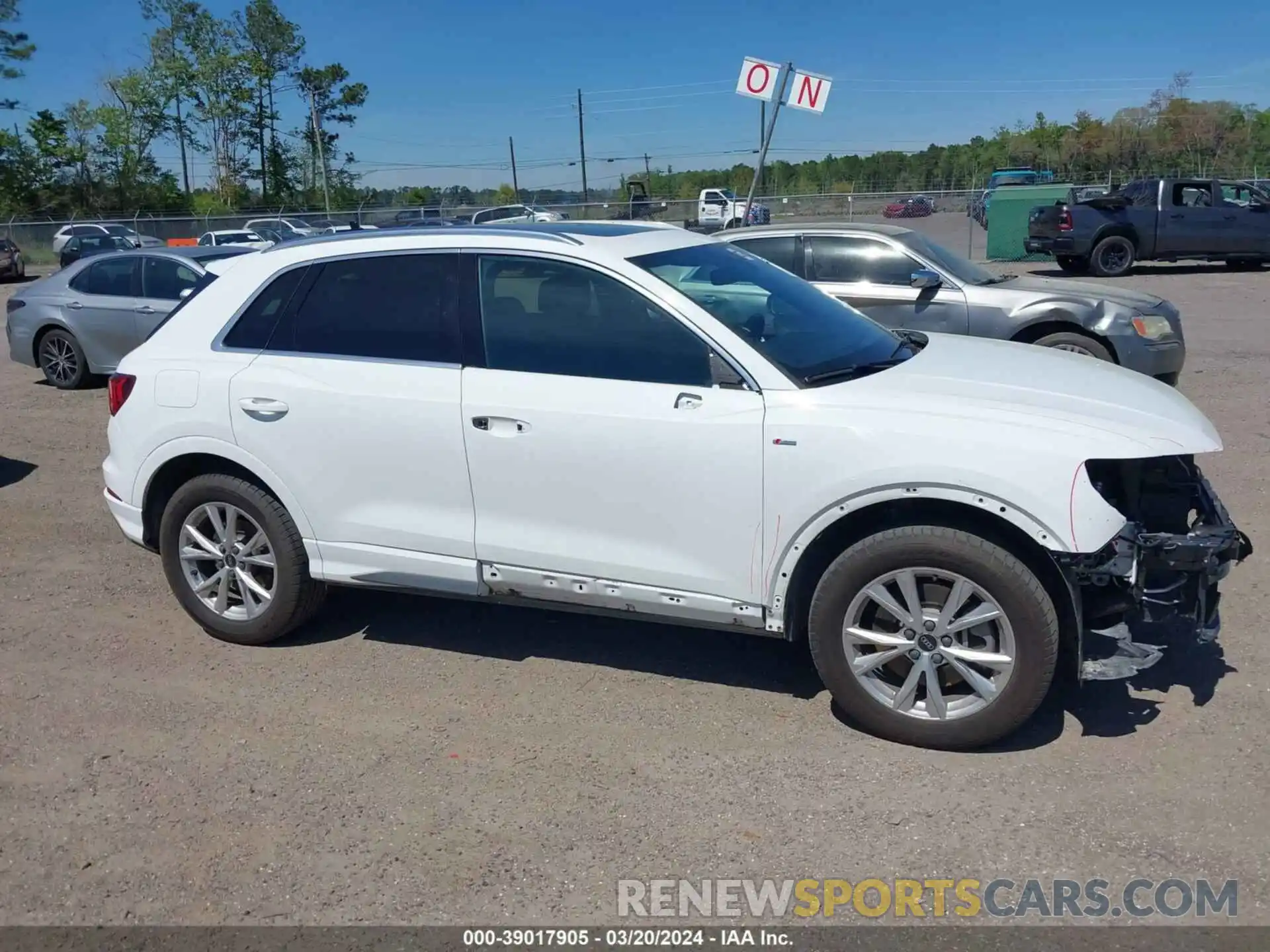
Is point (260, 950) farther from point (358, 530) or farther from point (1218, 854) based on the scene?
point (1218, 854)

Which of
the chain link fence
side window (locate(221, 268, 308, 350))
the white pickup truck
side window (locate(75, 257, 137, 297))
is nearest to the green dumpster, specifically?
the chain link fence

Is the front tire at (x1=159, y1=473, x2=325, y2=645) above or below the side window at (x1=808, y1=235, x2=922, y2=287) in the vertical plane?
below

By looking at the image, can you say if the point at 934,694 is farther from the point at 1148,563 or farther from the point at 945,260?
the point at 945,260

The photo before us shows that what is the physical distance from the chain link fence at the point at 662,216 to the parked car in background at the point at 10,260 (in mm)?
4681

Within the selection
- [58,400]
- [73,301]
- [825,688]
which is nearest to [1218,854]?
[825,688]

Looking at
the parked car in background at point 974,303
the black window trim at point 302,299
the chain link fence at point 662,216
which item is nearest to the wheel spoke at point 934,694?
the black window trim at point 302,299

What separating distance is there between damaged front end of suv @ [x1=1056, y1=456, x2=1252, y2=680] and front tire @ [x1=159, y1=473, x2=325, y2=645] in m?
3.19

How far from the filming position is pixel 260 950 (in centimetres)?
309

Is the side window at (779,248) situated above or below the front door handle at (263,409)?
above

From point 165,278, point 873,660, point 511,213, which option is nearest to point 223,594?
point 873,660

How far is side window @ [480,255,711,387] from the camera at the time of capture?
4.22m

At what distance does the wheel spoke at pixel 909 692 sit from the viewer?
13.0ft

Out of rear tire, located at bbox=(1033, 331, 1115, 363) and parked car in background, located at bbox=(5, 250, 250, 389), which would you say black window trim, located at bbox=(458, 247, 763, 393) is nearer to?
rear tire, located at bbox=(1033, 331, 1115, 363)

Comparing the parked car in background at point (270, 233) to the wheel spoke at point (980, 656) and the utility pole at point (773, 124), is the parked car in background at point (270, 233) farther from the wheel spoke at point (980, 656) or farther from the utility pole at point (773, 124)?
the wheel spoke at point (980, 656)
